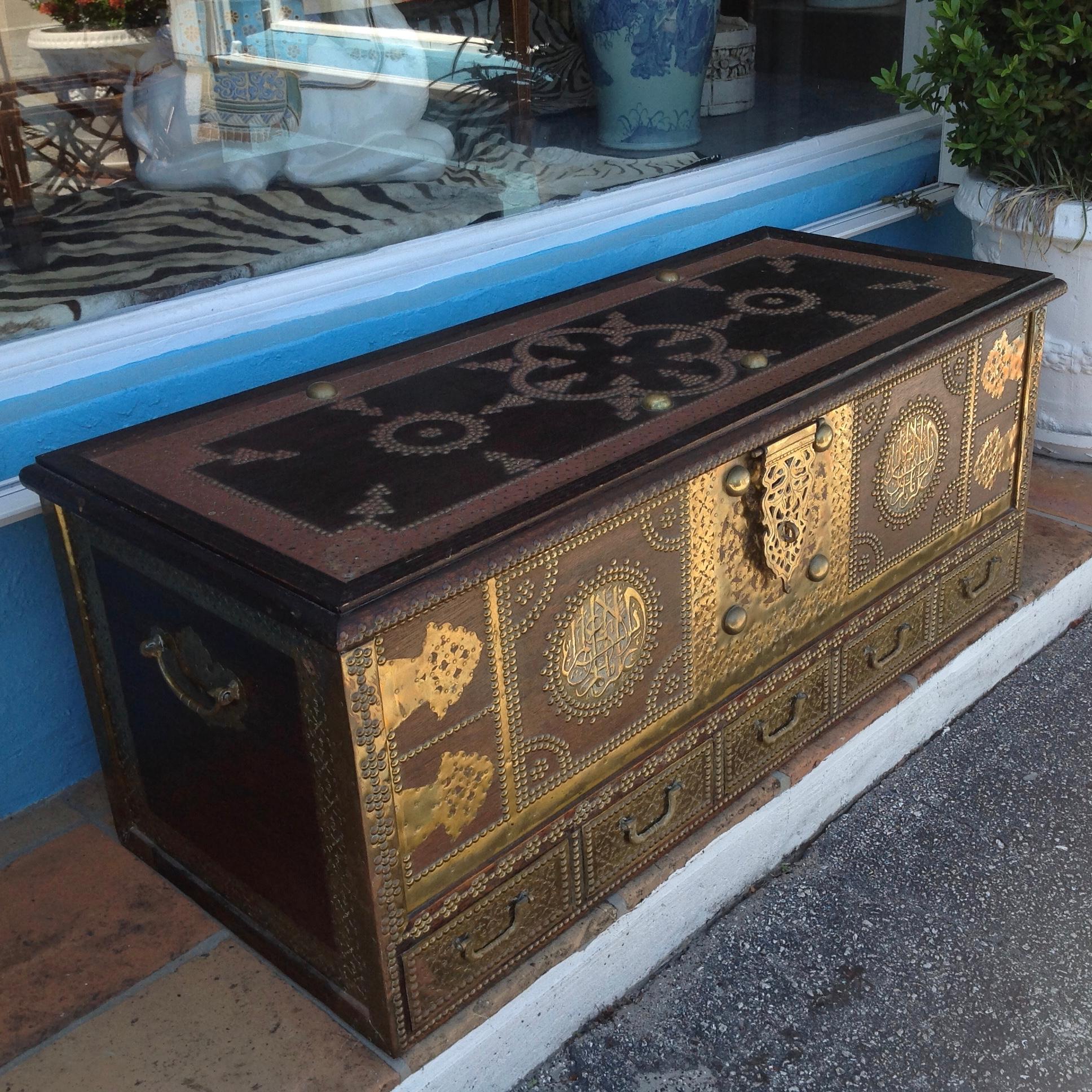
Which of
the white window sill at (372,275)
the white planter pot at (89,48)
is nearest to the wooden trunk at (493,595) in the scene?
the white window sill at (372,275)

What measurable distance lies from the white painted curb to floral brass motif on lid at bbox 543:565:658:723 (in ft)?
1.16

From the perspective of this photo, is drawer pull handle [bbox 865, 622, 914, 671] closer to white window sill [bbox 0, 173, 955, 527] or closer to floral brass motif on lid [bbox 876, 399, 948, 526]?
floral brass motif on lid [bbox 876, 399, 948, 526]

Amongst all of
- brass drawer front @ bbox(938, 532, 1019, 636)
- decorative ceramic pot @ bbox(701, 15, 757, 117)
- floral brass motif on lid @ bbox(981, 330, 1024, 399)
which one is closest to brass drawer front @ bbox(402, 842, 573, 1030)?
brass drawer front @ bbox(938, 532, 1019, 636)

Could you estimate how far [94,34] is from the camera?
6.31 ft

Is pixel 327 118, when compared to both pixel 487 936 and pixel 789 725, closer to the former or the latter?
pixel 789 725

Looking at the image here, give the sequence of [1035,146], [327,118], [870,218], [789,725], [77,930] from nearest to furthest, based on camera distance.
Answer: [77,930], [789,725], [327,118], [1035,146], [870,218]

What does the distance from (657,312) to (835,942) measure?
3.31 ft

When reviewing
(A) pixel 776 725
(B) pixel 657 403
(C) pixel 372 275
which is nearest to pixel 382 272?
(C) pixel 372 275

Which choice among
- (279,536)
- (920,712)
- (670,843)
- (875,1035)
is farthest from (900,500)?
(279,536)

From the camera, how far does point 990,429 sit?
2109mm

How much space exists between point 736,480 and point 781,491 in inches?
3.6

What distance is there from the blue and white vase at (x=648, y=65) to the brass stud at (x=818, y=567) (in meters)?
1.35

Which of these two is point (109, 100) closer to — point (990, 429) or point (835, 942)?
point (990, 429)

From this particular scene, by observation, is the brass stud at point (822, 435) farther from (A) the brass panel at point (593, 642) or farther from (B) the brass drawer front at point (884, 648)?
(B) the brass drawer front at point (884, 648)
